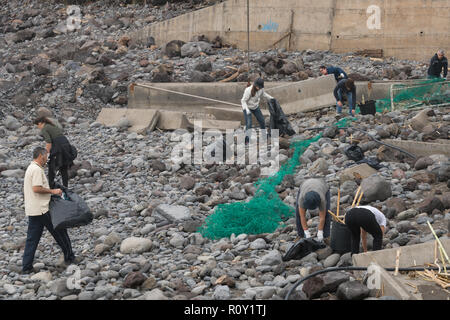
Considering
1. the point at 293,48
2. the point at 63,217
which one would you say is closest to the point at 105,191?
the point at 63,217

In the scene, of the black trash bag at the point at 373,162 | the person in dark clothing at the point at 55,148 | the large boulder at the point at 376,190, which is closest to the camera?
the large boulder at the point at 376,190

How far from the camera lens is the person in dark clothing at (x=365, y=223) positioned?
6605 millimetres

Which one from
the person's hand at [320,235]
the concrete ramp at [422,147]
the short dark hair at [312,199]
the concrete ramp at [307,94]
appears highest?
the concrete ramp at [307,94]

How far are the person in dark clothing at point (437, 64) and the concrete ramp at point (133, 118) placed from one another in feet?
21.2

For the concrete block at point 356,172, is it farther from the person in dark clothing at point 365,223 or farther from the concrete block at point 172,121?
the concrete block at point 172,121

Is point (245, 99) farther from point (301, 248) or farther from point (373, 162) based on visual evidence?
point (301, 248)

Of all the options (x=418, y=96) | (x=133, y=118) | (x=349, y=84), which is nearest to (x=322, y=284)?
(x=349, y=84)

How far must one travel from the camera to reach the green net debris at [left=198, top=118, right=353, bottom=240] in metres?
8.77

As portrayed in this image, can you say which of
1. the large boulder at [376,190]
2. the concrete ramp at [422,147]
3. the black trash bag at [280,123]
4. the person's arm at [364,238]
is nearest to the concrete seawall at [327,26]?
the black trash bag at [280,123]

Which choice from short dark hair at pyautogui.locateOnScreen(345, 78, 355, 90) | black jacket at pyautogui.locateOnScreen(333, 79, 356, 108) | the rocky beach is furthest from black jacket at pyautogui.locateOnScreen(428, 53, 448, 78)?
short dark hair at pyautogui.locateOnScreen(345, 78, 355, 90)

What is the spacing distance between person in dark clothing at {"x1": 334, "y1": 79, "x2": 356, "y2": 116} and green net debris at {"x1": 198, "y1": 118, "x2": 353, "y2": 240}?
13.6ft

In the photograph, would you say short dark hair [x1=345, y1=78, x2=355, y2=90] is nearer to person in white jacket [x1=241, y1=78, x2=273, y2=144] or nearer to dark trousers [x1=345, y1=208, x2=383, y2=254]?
person in white jacket [x1=241, y1=78, x2=273, y2=144]

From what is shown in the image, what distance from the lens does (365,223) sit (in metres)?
6.63

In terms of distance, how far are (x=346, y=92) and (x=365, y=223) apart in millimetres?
7652
